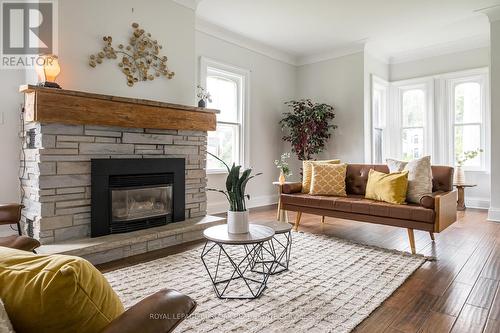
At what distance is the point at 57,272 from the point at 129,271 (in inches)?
81.4

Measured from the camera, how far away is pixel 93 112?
2926mm

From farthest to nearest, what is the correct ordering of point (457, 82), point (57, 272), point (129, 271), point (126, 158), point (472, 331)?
point (457, 82), point (126, 158), point (129, 271), point (472, 331), point (57, 272)

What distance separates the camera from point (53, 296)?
68 cm

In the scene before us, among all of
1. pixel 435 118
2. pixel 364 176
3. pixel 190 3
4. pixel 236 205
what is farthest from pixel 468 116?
pixel 236 205

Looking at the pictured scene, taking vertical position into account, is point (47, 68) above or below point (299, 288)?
above

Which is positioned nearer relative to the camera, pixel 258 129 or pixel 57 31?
pixel 57 31

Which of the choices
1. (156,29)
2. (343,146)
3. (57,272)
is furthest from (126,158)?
(343,146)

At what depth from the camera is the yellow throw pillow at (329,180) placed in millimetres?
3869

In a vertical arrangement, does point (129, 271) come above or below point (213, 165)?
below

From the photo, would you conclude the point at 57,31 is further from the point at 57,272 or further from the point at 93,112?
the point at 57,272

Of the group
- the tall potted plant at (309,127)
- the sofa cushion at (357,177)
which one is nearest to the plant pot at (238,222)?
the sofa cushion at (357,177)

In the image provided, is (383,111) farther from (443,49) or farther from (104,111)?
(104,111)

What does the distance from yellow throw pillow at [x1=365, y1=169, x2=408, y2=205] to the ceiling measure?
234 centimetres

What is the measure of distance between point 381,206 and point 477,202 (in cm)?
356
